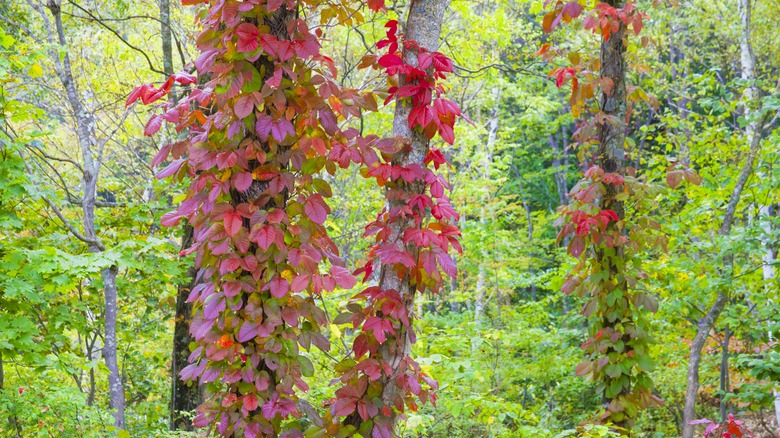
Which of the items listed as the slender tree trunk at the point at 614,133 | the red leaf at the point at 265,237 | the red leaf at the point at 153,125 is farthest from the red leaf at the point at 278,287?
the slender tree trunk at the point at 614,133

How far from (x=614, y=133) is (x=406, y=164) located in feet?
6.41

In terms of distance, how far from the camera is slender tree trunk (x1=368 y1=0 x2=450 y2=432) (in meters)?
2.46

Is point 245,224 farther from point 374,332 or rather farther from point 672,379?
point 672,379

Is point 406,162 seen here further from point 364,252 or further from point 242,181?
point 364,252

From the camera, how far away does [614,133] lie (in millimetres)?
3855

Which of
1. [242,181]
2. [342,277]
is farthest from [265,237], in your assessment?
[342,277]

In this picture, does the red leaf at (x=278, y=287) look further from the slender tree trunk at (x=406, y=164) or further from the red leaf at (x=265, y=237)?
the slender tree trunk at (x=406, y=164)

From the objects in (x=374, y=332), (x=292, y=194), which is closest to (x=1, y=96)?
(x=292, y=194)

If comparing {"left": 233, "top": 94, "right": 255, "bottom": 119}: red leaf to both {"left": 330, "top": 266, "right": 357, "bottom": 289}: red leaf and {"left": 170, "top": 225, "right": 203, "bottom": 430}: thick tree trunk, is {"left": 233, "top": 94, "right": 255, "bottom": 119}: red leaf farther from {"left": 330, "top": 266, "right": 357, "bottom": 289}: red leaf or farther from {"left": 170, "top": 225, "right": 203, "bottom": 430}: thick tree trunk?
{"left": 170, "top": 225, "right": 203, "bottom": 430}: thick tree trunk

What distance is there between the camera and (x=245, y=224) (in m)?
2.36

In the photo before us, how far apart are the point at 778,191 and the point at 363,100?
410 cm

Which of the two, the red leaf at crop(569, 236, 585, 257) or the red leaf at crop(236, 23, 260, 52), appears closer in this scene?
the red leaf at crop(236, 23, 260, 52)

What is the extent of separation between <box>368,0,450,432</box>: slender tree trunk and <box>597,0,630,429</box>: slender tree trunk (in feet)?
5.60

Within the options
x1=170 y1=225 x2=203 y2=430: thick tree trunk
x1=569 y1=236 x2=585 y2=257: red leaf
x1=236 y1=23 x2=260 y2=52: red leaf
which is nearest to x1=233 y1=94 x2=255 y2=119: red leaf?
x1=236 y1=23 x2=260 y2=52: red leaf
